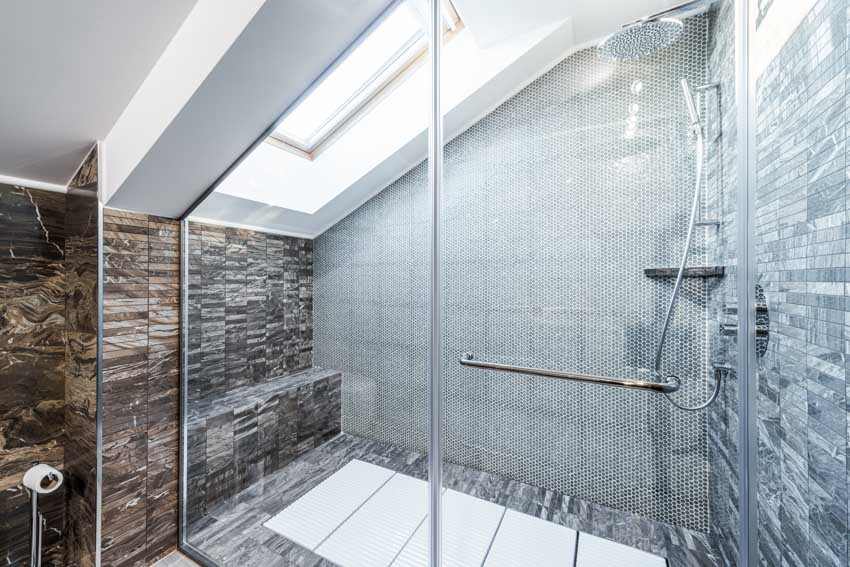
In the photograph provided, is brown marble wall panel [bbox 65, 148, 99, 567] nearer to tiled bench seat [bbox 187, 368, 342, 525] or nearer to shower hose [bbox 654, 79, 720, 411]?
tiled bench seat [bbox 187, 368, 342, 525]

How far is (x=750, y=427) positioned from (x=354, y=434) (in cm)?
122

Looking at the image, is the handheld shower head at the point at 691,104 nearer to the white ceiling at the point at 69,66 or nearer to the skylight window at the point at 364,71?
the skylight window at the point at 364,71

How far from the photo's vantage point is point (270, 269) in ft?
4.47

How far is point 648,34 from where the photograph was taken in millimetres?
932

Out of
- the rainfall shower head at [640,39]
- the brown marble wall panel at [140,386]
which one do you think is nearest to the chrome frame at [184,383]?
the brown marble wall panel at [140,386]

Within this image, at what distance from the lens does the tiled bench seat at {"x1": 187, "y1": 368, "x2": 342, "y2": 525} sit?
1.30m

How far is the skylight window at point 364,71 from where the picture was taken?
3.46 feet

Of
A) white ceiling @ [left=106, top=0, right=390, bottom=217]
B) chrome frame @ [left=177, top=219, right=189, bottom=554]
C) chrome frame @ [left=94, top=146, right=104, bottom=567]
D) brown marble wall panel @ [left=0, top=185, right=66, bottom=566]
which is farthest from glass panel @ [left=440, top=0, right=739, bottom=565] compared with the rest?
brown marble wall panel @ [left=0, top=185, right=66, bottom=566]

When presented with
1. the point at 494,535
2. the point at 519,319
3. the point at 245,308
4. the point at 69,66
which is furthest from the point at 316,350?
the point at 69,66

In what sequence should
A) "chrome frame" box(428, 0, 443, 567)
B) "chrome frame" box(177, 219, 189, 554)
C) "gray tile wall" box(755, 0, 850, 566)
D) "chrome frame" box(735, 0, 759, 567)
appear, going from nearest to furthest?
"gray tile wall" box(755, 0, 850, 566) → "chrome frame" box(735, 0, 759, 567) → "chrome frame" box(428, 0, 443, 567) → "chrome frame" box(177, 219, 189, 554)

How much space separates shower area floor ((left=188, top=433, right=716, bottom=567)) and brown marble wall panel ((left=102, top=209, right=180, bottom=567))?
0.68 feet

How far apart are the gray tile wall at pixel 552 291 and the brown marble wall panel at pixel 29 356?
4.03 ft

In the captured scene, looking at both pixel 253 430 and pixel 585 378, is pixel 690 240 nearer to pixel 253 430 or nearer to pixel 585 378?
pixel 585 378

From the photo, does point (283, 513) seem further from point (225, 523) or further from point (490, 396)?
point (490, 396)
